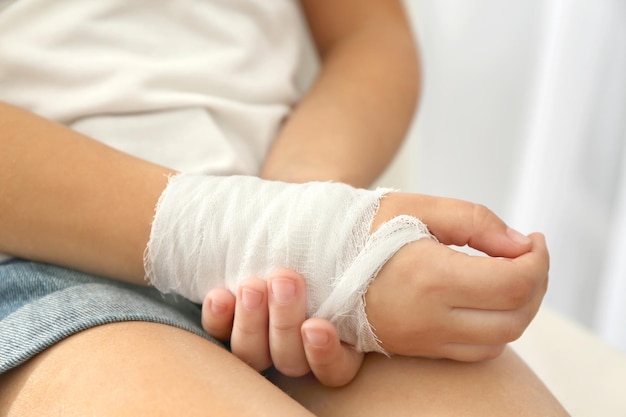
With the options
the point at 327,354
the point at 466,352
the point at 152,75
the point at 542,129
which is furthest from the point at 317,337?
the point at 542,129

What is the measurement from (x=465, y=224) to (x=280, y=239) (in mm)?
142

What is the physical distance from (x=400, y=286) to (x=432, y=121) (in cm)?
77

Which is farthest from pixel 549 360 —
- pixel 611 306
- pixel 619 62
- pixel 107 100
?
pixel 107 100

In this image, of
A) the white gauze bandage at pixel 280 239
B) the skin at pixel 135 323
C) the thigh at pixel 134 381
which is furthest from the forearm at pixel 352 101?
the thigh at pixel 134 381

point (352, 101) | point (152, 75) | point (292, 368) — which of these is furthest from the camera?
point (352, 101)

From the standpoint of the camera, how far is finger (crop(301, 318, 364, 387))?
1.82ft

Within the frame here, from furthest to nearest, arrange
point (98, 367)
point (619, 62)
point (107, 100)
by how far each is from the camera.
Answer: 1. point (619, 62)
2. point (107, 100)
3. point (98, 367)

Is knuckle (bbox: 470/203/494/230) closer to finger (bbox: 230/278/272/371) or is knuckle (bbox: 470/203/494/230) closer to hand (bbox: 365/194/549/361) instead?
hand (bbox: 365/194/549/361)

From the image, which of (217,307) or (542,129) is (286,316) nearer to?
(217,307)

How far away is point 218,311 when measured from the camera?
589mm

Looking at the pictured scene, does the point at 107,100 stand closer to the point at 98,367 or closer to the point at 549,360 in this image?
the point at 98,367

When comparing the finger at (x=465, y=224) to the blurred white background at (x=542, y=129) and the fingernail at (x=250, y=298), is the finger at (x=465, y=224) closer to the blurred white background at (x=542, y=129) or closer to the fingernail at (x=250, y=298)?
the fingernail at (x=250, y=298)

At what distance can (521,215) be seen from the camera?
1.24m

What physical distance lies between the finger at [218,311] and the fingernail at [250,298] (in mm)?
28
